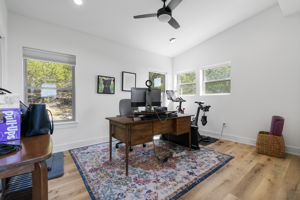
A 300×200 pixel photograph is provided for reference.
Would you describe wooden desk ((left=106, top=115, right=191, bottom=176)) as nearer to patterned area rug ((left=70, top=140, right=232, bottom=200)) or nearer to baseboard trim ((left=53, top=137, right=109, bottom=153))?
patterned area rug ((left=70, top=140, right=232, bottom=200))

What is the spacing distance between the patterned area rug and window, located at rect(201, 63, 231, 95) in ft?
5.75

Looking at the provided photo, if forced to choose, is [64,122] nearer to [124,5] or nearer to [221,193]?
[124,5]

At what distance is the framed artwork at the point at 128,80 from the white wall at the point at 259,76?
84.4 inches

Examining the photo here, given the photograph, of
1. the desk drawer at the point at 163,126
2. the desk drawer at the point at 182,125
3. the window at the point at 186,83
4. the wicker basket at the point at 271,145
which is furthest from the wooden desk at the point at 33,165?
the window at the point at 186,83

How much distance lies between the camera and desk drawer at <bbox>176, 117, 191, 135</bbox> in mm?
2483

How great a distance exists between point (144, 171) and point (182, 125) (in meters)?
1.06

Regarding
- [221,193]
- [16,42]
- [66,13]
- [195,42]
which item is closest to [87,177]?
[221,193]

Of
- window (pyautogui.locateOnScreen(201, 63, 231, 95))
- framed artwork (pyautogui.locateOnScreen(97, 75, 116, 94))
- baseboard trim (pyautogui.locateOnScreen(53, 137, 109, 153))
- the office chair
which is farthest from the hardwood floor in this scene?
window (pyautogui.locateOnScreen(201, 63, 231, 95))

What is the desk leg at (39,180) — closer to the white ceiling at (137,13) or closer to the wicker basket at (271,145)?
the white ceiling at (137,13)

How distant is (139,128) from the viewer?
6.47 ft

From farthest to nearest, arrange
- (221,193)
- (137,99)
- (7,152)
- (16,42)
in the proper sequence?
(16,42)
(137,99)
(221,193)
(7,152)

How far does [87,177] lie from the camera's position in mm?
1862

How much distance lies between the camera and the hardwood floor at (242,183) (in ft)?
5.04

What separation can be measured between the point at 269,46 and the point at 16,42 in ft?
15.7
